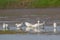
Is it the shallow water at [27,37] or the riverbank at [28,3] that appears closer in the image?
the shallow water at [27,37]

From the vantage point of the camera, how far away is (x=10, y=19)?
885 inches

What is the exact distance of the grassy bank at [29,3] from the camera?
87.2 ft

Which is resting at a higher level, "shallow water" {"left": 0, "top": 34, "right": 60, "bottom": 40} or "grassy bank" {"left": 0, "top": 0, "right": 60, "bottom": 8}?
"grassy bank" {"left": 0, "top": 0, "right": 60, "bottom": 8}

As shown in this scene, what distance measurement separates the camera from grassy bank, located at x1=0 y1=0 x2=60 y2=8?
26.6 m

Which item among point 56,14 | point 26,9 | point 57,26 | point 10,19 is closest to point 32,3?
point 26,9

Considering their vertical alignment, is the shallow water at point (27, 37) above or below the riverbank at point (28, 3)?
below

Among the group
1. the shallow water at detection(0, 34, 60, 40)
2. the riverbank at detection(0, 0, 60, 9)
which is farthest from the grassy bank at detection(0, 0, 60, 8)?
the shallow water at detection(0, 34, 60, 40)

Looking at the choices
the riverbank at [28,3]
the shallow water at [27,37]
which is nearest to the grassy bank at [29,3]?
the riverbank at [28,3]

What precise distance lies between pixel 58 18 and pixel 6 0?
6299 millimetres

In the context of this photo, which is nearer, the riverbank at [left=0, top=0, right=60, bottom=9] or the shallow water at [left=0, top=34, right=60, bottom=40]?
the shallow water at [left=0, top=34, right=60, bottom=40]

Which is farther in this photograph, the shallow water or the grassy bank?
the grassy bank

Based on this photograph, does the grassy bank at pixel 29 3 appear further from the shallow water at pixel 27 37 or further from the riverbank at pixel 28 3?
the shallow water at pixel 27 37

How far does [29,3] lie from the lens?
27.0 metres

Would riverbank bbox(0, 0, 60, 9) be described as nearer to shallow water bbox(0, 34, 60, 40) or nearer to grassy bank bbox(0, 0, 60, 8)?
grassy bank bbox(0, 0, 60, 8)
